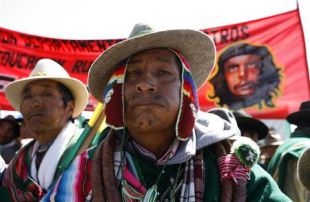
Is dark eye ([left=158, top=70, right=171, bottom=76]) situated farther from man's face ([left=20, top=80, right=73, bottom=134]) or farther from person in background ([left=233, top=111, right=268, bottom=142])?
person in background ([left=233, top=111, right=268, bottom=142])

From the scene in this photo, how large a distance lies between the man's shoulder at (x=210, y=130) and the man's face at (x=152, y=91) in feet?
0.44

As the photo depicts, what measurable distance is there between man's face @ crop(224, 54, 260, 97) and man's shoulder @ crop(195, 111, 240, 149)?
384 cm

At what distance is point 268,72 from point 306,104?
135cm

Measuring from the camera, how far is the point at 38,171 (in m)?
3.21

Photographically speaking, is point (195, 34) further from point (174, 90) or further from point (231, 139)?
point (231, 139)

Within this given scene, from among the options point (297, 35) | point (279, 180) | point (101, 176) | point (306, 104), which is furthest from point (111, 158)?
point (297, 35)

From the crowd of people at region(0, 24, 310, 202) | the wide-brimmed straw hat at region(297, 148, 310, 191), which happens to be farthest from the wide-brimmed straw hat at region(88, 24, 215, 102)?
the wide-brimmed straw hat at region(297, 148, 310, 191)

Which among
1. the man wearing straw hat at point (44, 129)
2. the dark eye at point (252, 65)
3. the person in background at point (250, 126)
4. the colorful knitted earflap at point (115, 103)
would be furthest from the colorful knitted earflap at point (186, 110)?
the dark eye at point (252, 65)

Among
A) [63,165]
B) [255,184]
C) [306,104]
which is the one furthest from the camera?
[306,104]

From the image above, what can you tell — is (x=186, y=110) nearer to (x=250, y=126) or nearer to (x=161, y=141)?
(x=161, y=141)

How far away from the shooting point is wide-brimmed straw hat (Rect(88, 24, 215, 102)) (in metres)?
2.13

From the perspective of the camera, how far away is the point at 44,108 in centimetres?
341

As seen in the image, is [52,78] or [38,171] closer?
[38,171]

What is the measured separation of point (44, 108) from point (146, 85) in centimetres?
156
